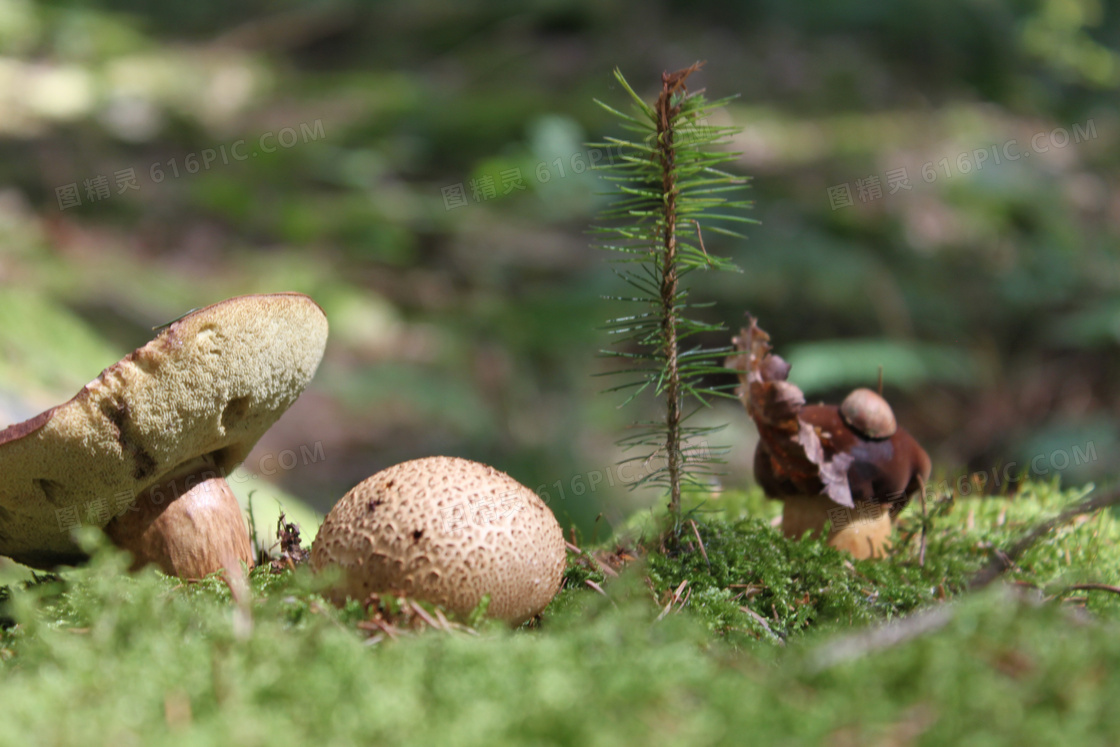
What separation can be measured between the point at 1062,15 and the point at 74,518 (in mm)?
10035

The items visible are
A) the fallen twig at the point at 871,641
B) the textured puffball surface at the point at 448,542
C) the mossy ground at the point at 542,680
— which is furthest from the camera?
the textured puffball surface at the point at 448,542

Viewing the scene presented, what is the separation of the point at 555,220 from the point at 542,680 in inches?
326

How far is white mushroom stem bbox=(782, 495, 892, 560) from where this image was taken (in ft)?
6.45

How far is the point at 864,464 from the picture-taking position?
1884mm

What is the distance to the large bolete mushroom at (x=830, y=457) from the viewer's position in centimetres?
185

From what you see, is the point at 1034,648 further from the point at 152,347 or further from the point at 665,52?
the point at 665,52

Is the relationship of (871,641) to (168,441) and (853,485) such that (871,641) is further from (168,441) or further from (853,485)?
(168,441)

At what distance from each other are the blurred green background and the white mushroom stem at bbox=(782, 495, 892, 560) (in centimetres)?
77

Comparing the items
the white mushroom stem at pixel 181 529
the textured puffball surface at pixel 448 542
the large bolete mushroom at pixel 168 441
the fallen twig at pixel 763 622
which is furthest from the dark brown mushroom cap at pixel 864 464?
the white mushroom stem at pixel 181 529

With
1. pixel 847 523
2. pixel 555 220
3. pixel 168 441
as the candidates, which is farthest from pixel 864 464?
pixel 555 220

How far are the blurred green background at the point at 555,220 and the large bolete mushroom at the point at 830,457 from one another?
80 centimetres

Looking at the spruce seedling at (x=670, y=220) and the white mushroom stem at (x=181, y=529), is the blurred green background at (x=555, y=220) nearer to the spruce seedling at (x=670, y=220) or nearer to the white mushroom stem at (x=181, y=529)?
the spruce seedling at (x=670, y=220)

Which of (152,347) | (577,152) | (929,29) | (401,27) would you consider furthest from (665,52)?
(152,347)

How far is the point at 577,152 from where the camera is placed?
704cm
